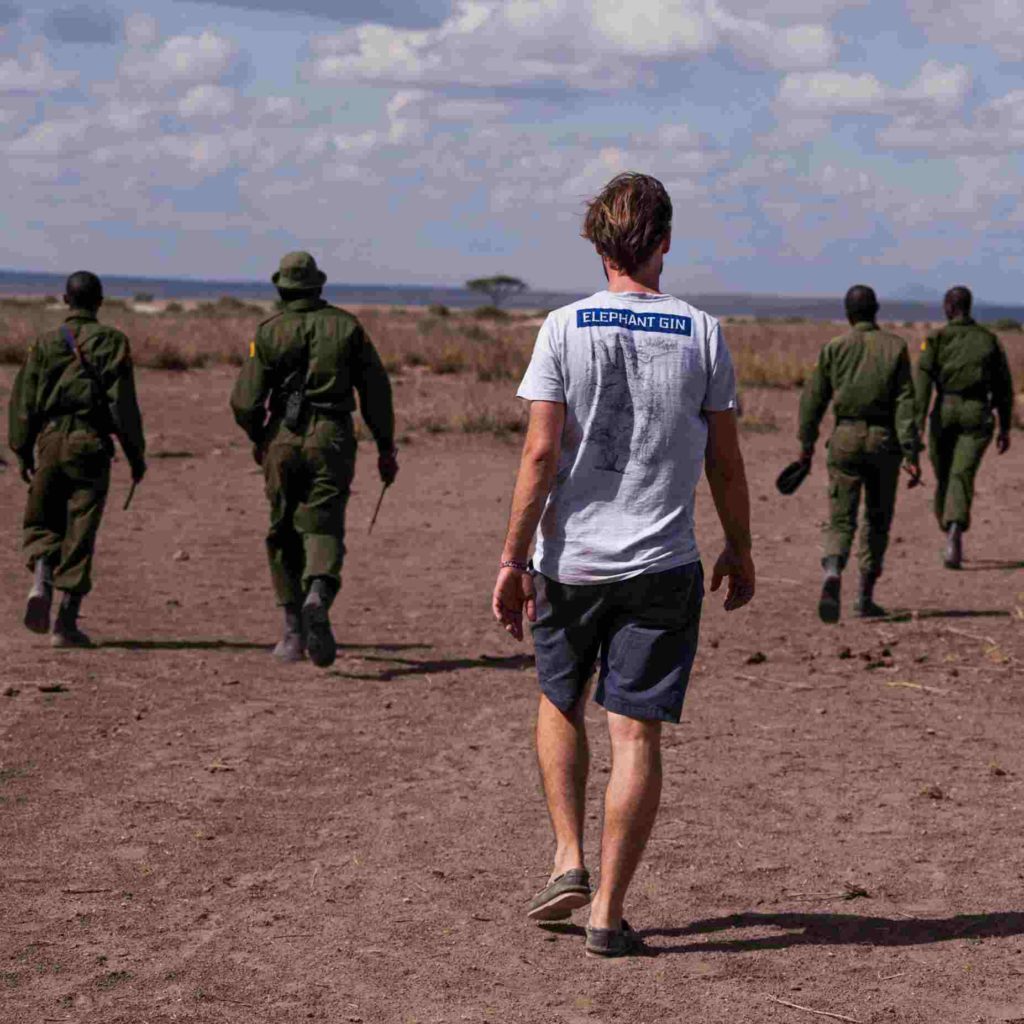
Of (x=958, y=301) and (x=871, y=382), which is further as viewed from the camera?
(x=958, y=301)

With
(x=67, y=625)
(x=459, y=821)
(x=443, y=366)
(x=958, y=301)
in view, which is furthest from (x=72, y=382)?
(x=443, y=366)

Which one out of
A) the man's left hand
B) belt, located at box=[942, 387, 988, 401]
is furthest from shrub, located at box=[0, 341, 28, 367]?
the man's left hand

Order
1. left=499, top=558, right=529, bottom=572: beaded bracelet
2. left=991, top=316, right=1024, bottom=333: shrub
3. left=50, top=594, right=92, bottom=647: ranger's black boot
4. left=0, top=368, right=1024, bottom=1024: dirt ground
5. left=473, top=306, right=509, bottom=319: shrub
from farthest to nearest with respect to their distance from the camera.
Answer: left=473, top=306, right=509, bottom=319: shrub, left=991, top=316, right=1024, bottom=333: shrub, left=50, top=594, right=92, bottom=647: ranger's black boot, left=499, top=558, right=529, bottom=572: beaded bracelet, left=0, top=368, right=1024, bottom=1024: dirt ground

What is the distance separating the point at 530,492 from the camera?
445cm

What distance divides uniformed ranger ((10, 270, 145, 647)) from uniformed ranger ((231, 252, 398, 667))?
2.91 ft

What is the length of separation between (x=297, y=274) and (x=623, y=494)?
13.9 ft

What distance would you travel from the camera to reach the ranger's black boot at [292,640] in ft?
29.1

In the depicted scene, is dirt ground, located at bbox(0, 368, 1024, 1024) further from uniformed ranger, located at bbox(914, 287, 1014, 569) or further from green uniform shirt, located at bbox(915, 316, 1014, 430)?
green uniform shirt, located at bbox(915, 316, 1014, 430)

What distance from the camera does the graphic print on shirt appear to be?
443 cm

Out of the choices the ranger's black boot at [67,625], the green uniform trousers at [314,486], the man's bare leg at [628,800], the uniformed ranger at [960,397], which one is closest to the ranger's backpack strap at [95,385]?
the ranger's black boot at [67,625]

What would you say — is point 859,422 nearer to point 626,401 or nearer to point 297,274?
point 297,274

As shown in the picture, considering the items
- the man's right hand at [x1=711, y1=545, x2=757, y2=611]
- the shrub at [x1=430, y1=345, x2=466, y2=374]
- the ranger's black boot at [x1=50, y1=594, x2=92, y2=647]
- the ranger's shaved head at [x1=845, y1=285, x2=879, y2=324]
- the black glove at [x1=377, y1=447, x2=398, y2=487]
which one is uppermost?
the ranger's shaved head at [x1=845, y1=285, x2=879, y2=324]

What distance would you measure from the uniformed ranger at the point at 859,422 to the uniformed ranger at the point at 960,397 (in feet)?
6.83

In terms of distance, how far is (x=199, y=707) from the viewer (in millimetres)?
7805
